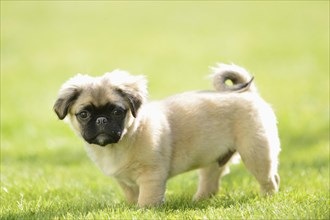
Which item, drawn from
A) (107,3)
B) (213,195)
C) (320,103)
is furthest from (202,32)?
(213,195)

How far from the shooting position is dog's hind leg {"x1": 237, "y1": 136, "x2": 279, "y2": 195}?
18.0 ft

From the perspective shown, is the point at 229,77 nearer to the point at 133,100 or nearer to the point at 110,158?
the point at 133,100

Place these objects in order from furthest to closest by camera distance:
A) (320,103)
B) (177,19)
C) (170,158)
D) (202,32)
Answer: (177,19) → (202,32) → (320,103) → (170,158)

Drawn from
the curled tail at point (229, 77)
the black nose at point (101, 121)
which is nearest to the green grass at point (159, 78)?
the black nose at point (101, 121)

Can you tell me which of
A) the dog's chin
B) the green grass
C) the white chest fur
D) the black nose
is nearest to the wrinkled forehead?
the black nose

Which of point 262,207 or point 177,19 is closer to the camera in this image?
point 262,207

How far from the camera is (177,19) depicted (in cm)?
2322

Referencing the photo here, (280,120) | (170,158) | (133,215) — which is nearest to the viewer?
(133,215)

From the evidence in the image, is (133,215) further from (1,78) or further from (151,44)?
(151,44)

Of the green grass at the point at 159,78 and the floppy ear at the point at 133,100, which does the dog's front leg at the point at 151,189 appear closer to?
the green grass at the point at 159,78

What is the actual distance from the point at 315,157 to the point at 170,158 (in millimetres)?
2851

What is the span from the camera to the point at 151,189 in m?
4.97

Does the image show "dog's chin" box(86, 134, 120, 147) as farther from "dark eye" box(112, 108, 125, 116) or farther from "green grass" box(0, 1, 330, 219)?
"green grass" box(0, 1, 330, 219)

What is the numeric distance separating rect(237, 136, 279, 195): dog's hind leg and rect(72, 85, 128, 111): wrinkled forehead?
1128mm
